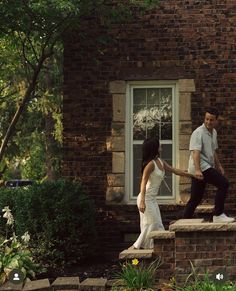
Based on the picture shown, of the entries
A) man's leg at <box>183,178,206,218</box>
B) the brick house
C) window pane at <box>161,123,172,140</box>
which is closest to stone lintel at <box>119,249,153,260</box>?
man's leg at <box>183,178,206,218</box>

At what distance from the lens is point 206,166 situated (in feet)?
27.0

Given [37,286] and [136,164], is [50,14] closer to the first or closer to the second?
[136,164]

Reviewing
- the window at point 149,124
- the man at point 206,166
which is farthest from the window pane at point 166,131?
the man at point 206,166

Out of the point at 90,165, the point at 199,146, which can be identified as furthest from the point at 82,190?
the point at 199,146

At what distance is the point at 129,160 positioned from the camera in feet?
35.0

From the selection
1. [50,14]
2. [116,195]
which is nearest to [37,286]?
[116,195]

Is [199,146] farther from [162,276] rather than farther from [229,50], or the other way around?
[229,50]

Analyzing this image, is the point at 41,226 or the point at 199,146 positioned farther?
the point at 41,226

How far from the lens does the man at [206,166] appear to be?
7.97 metres

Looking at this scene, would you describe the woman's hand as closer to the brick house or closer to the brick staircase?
the brick staircase

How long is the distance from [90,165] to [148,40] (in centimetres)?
245

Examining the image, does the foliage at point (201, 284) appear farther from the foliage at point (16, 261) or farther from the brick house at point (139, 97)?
the brick house at point (139, 97)

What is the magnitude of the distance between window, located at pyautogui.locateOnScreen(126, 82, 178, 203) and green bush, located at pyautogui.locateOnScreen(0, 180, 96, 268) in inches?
57.0

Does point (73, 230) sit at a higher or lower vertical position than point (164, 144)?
lower
